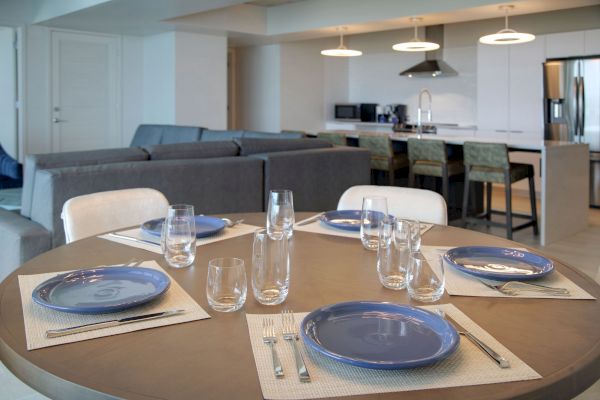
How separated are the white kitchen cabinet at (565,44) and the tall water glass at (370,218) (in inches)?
242

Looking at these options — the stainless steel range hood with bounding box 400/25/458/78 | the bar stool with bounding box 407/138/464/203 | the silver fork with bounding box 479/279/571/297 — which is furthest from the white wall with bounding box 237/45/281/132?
the silver fork with bounding box 479/279/571/297

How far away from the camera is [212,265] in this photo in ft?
3.62

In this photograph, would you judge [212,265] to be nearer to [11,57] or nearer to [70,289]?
[70,289]

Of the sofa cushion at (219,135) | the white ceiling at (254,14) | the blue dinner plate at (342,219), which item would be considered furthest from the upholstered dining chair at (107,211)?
the white ceiling at (254,14)

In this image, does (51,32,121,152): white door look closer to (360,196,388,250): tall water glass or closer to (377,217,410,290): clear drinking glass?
(360,196,388,250): tall water glass

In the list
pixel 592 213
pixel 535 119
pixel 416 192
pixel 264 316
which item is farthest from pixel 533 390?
pixel 535 119

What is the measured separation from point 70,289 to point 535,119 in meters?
7.05

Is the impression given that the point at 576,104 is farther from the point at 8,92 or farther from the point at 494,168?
the point at 8,92

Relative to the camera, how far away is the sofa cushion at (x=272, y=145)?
4272 millimetres

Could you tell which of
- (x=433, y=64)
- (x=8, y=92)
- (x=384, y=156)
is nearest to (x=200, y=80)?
(x=8, y=92)

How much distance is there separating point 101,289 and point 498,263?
935 mm

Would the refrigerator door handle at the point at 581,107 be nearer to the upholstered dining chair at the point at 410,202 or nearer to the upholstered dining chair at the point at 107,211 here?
the upholstered dining chair at the point at 410,202

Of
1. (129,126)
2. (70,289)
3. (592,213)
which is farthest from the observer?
(129,126)

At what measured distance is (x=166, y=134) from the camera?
6996 millimetres
